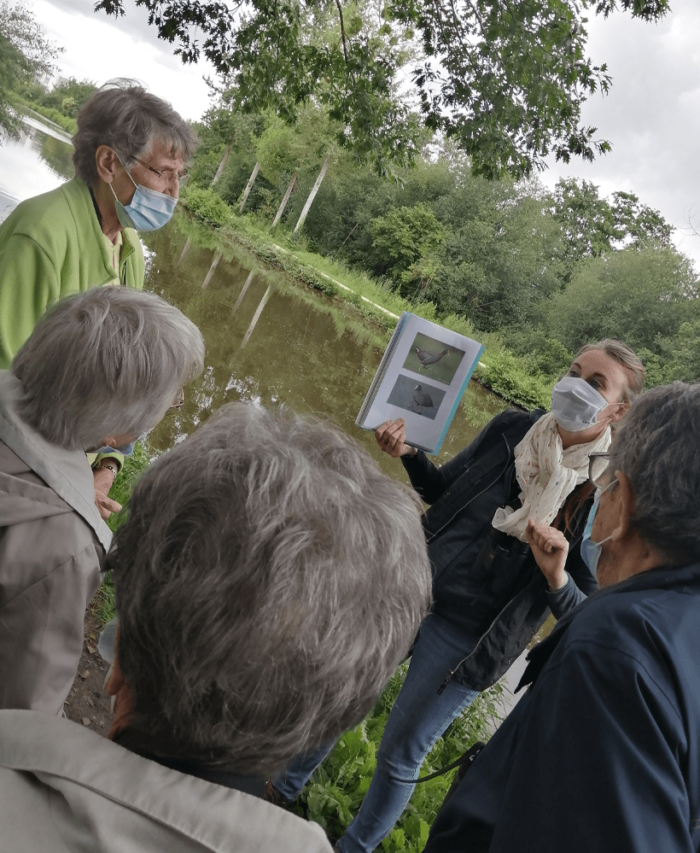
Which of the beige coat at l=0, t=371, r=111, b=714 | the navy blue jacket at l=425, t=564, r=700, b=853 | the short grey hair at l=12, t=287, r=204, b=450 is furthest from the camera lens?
the short grey hair at l=12, t=287, r=204, b=450

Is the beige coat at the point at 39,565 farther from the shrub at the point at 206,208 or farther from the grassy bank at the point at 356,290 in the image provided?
the shrub at the point at 206,208

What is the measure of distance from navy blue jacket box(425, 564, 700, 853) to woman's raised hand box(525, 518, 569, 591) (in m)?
0.83

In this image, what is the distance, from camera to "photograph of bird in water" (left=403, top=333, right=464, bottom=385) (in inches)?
95.6

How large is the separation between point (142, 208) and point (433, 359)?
4.13 ft

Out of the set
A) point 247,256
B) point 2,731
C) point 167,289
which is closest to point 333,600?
point 2,731

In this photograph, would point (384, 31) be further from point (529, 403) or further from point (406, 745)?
point (529, 403)

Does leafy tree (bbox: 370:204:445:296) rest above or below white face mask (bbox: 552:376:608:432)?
above

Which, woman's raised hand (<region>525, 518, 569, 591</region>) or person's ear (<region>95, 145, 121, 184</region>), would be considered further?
person's ear (<region>95, 145, 121, 184</region>)

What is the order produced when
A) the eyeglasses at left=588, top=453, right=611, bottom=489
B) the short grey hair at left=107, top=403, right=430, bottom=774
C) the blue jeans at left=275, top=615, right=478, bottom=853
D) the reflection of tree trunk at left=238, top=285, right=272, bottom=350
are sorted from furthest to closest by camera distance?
the reflection of tree trunk at left=238, top=285, right=272, bottom=350 < the blue jeans at left=275, top=615, right=478, bottom=853 < the eyeglasses at left=588, top=453, right=611, bottom=489 < the short grey hair at left=107, top=403, right=430, bottom=774

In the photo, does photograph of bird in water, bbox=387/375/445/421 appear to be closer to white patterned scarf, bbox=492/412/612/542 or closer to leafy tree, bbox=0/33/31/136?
white patterned scarf, bbox=492/412/612/542

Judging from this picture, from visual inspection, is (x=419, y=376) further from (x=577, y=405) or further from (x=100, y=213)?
(x=100, y=213)

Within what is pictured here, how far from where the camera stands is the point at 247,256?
22.9 meters

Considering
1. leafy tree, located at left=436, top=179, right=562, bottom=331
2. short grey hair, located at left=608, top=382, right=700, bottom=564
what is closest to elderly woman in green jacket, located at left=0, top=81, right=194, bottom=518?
short grey hair, located at left=608, top=382, right=700, bottom=564

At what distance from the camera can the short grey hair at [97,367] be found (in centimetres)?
139
